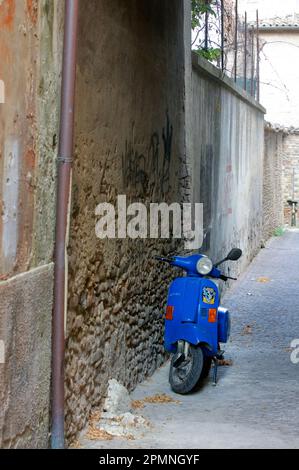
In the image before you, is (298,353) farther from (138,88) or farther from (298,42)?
(298,42)

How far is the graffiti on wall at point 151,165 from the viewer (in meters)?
5.97

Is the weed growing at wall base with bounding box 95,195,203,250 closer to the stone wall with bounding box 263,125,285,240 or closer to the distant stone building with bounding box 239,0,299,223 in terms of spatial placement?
the stone wall with bounding box 263,125,285,240

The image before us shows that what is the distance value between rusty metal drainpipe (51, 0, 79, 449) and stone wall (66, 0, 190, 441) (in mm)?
284

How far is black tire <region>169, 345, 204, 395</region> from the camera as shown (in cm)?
614

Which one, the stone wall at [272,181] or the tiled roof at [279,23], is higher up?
the tiled roof at [279,23]

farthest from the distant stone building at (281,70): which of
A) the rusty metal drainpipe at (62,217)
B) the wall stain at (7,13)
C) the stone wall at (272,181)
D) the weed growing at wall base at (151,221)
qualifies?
the wall stain at (7,13)

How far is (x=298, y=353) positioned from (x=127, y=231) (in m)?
2.85

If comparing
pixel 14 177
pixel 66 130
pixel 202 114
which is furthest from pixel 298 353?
pixel 14 177

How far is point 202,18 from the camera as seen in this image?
1077 cm

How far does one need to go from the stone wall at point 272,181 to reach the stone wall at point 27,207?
1514 centimetres

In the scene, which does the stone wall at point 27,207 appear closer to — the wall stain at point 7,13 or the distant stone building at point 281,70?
the wall stain at point 7,13

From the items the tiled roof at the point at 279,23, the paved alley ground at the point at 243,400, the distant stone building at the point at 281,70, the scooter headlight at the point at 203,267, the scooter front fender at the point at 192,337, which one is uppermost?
the tiled roof at the point at 279,23

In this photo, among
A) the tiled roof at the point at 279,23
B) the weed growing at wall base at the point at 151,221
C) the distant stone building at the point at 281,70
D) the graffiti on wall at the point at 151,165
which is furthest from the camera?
the distant stone building at the point at 281,70

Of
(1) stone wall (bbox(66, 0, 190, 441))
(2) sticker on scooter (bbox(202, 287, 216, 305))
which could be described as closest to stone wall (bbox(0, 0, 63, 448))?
(1) stone wall (bbox(66, 0, 190, 441))
